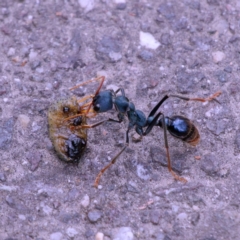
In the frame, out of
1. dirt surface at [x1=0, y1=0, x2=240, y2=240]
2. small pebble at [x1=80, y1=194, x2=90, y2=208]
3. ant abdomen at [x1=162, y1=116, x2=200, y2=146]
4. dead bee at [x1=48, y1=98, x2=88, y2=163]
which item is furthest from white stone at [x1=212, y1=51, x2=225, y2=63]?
small pebble at [x1=80, y1=194, x2=90, y2=208]

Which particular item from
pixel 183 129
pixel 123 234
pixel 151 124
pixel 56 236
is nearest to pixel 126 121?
pixel 151 124

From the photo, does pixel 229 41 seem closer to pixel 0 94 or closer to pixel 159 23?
pixel 159 23

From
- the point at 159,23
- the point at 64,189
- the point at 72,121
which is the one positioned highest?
the point at 159,23

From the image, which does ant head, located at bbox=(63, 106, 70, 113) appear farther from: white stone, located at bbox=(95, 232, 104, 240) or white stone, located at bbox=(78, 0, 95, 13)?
white stone, located at bbox=(78, 0, 95, 13)

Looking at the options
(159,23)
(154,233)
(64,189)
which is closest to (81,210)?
(64,189)

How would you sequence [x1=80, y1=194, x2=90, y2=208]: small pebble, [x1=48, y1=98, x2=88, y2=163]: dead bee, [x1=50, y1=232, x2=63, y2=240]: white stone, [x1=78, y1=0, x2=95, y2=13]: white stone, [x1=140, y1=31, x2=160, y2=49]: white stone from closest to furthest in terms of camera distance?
[x1=50, y1=232, x2=63, y2=240]: white stone, [x1=80, y1=194, x2=90, y2=208]: small pebble, [x1=48, y1=98, x2=88, y2=163]: dead bee, [x1=140, y1=31, x2=160, y2=49]: white stone, [x1=78, y1=0, x2=95, y2=13]: white stone

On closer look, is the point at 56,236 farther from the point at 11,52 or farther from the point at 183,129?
the point at 11,52
